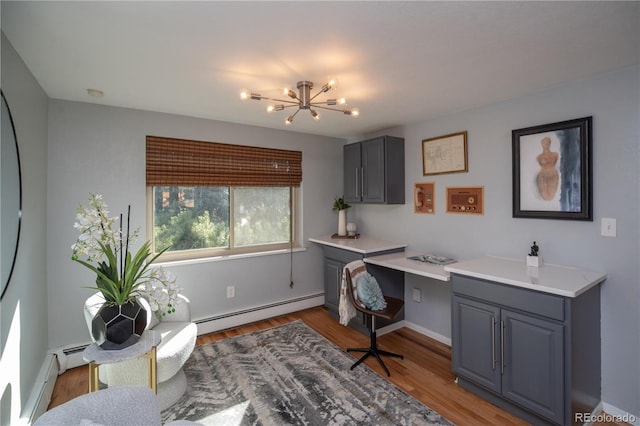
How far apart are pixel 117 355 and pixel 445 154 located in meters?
3.02

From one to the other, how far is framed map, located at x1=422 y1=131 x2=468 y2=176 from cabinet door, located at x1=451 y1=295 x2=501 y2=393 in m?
1.32

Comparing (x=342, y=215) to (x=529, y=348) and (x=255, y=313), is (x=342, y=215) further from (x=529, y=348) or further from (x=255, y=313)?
(x=529, y=348)

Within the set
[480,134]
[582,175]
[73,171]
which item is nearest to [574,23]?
[582,175]

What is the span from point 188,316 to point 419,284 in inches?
90.8

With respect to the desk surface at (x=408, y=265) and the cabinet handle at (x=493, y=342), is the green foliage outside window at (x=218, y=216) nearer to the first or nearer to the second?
the desk surface at (x=408, y=265)

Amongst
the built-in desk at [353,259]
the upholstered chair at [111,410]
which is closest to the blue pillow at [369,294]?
the built-in desk at [353,259]

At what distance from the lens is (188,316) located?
259 centimetres

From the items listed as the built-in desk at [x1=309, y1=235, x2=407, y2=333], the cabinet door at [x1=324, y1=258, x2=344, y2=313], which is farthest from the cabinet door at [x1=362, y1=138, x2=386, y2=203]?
the cabinet door at [x1=324, y1=258, x2=344, y2=313]

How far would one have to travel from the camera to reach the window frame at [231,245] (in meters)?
3.04

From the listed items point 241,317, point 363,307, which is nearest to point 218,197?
point 241,317

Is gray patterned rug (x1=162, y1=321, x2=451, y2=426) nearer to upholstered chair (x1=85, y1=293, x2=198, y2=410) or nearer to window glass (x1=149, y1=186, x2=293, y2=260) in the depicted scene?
upholstered chair (x1=85, y1=293, x2=198, y2=410)

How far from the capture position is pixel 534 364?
75.9 inches

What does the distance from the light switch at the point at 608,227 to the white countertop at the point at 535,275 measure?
27cm

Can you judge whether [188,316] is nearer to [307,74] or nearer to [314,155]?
[307,74]
